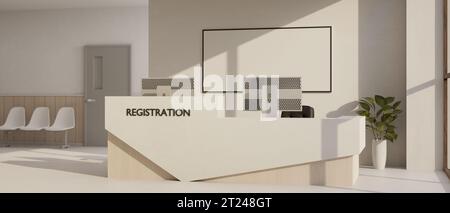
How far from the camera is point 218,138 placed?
4.94m

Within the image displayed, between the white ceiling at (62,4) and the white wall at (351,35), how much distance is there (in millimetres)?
2474

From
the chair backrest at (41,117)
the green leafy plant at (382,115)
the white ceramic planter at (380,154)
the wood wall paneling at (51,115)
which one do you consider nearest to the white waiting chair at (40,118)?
the chair backrest at (41,117)

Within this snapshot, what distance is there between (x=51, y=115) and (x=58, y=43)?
1.55 meters

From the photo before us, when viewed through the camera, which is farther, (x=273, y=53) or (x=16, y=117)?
(x=16, y=117)

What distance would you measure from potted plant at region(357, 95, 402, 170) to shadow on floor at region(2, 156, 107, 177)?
12.2 ft

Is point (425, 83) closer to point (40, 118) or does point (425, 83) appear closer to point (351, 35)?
point (351, 35)

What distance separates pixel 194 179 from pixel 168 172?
31 cm

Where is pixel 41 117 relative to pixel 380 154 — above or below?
above

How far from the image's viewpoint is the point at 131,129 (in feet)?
16.9

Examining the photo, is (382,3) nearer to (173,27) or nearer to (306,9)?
(306,9)

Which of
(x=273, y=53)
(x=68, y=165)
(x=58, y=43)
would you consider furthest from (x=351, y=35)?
(x=58, y=43)

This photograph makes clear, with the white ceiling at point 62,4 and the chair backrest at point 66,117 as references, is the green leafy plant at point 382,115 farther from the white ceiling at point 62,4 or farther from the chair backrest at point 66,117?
the chair backrest at point 66,117

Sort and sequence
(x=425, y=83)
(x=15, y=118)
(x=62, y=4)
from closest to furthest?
(x=425, y=83), (x=62, y=4), (x=15, y=118)

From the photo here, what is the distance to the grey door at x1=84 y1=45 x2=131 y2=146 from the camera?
31.1 feet
